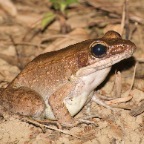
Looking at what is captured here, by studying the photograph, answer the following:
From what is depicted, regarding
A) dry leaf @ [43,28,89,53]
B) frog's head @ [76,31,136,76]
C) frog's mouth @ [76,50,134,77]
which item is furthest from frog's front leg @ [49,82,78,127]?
dry leaf @ [43,28,89,53]

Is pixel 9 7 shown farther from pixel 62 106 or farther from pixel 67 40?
pixel 62 106

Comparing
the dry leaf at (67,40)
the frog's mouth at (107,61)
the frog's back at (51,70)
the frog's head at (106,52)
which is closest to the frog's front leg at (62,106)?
the frog's back at (51,70)

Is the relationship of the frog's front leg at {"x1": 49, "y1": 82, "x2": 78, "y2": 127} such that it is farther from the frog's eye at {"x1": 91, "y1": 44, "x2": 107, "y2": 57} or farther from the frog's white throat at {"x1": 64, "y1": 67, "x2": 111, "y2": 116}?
the frog's eye at {"x1": 91, "y1": 44, "x2": 107, "y2": 57}

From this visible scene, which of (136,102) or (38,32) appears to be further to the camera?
(38,32)

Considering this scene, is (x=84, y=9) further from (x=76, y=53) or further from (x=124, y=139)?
(x=124, y=139)

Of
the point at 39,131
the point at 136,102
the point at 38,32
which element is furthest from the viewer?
the point at 38,32

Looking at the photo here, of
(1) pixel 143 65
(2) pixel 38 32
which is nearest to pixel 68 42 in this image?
(2) pixel 38 32
